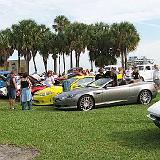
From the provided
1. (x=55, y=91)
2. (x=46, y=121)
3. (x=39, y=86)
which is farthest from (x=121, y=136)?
(x=39, y=86)

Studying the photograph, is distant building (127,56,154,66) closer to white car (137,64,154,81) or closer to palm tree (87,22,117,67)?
palm tree (87,22,117,67)

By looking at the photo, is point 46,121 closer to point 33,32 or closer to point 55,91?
point 55,91

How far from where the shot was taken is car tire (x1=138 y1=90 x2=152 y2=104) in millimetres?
16156

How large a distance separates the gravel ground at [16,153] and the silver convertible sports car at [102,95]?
Answer: 6651mm

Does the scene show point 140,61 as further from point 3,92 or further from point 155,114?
point 155,114

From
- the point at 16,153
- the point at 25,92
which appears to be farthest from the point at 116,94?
the point at 16,153

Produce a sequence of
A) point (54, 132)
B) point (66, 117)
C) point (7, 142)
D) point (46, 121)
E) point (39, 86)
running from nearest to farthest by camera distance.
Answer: point (7, 142) → point (54, 132) → point (46, 121) → point (66, 117) → point (39, 86)

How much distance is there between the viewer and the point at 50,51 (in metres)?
61.7

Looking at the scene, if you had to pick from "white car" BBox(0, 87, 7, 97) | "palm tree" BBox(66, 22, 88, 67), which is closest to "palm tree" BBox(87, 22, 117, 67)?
"palm tree" BBox(66, 22, 88, 67)

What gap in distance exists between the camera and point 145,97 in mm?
16266

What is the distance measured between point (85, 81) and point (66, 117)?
5.97m

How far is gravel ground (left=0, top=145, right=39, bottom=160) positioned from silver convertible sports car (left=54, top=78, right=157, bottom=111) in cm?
665

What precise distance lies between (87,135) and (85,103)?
573cm

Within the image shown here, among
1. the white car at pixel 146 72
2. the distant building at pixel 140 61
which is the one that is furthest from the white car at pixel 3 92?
the distant building at pixel 140 61
